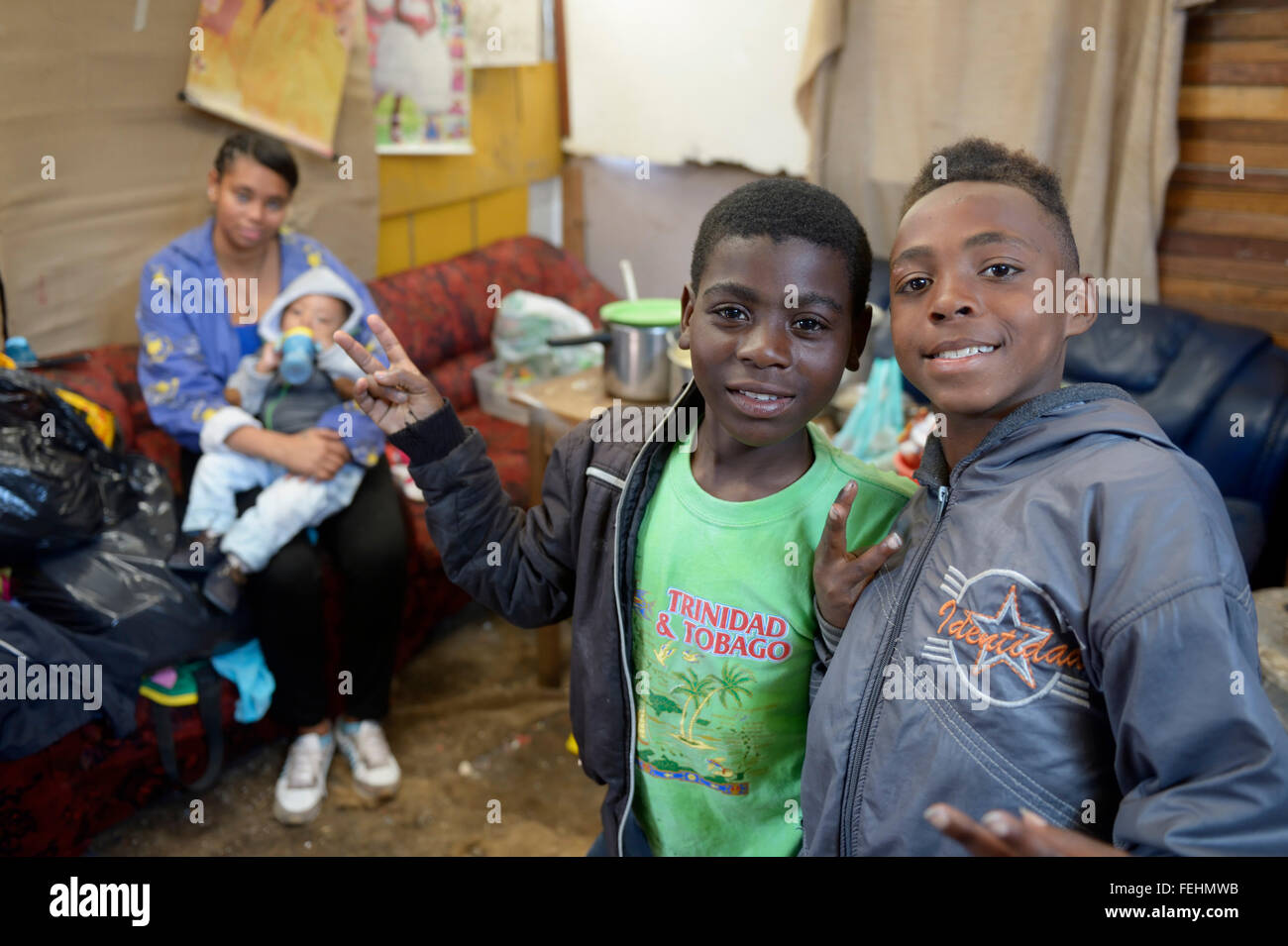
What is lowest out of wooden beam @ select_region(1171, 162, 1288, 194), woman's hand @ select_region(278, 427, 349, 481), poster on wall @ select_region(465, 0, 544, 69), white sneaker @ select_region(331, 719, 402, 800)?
white sneaker @ select_region(331, 719, 402, 800)

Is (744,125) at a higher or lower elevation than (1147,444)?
higher

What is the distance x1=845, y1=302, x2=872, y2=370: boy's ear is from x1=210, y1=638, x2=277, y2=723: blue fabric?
1.71 metres

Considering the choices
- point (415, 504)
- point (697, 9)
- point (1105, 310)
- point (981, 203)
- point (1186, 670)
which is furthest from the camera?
point (697, 9)

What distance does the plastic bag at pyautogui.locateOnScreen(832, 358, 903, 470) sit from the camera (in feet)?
7.35

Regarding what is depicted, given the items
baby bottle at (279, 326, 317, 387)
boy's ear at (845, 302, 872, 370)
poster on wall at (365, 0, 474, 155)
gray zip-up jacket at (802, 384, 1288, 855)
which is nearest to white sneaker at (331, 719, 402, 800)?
baby bottle at (279, 326, 317, 387)

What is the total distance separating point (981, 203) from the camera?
883mm

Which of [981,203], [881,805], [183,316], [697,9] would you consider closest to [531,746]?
[183,316]

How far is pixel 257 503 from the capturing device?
228 centimetres

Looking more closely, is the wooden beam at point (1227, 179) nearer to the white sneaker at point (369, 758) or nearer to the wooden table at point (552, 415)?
the wooden table at point (552, 415)

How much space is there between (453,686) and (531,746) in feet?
1.19

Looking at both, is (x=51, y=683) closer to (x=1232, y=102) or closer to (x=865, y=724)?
(x=865, y=724)

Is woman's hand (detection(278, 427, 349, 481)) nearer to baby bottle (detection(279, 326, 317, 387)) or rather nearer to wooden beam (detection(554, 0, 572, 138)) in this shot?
baby bottle (detection(279, 326, 317, 387))

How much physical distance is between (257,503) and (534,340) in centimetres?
136
